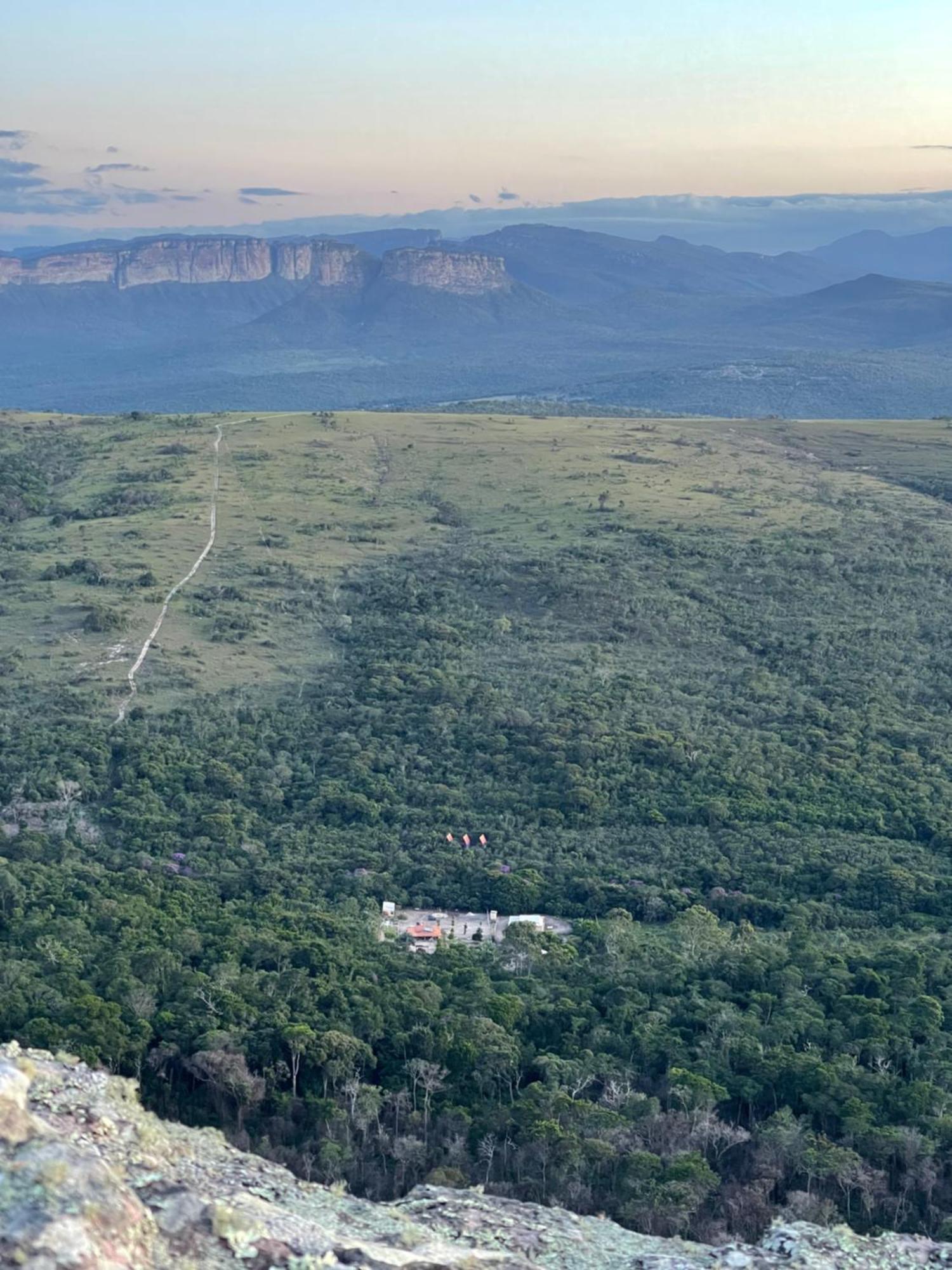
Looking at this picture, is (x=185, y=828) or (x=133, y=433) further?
(x=133, y=433)

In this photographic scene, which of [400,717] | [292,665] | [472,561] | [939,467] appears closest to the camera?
[400,717]

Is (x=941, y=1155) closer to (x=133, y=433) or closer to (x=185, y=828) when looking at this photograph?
(x=185, y=828)

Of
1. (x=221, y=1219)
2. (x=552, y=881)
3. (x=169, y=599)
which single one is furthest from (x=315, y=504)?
(x=221, y=1219)

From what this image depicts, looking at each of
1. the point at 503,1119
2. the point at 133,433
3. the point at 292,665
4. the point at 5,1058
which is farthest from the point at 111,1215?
the point at 133,433

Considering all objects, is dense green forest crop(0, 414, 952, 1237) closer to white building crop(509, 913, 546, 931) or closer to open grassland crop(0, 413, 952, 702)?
white building crop(509, 913, 546, 931)

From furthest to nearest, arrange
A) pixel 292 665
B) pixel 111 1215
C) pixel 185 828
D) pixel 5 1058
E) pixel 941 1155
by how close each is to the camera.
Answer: pixel 292 665 → pixel 185 828 → pixel 941 1155 → pixel 5 1058 → pixel 111 1215

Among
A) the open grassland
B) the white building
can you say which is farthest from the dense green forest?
the open grassland
